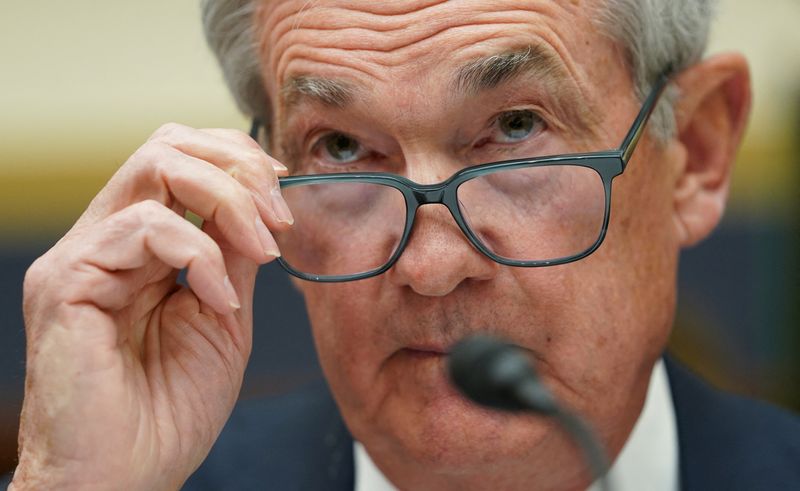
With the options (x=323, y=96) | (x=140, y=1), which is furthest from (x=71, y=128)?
(x=323, y=96)

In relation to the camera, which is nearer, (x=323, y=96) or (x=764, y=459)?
(x=323, y=96)

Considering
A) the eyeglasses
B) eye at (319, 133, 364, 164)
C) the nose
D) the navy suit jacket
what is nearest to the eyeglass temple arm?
the eyeglasses

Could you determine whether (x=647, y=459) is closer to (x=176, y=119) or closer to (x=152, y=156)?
(x=152, y=156)

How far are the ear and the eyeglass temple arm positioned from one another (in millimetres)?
130

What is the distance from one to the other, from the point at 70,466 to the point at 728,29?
3230 mm

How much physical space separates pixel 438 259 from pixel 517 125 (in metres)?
0.28

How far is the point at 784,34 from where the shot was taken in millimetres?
4039

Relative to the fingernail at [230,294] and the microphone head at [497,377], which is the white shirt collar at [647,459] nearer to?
the fingernail at [230,294]

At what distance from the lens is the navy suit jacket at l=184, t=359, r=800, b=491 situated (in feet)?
6.88

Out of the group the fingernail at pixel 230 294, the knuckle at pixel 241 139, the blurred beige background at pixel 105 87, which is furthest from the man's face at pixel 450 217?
the blurred beige background at pixel 105 87

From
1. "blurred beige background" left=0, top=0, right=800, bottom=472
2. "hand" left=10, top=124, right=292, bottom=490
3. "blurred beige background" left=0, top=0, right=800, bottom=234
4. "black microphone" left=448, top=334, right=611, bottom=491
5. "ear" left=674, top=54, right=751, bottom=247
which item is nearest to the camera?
"black microphone" left=448, top=334, right=611, bottom=491

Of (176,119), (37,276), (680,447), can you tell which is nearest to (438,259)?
(37,276)

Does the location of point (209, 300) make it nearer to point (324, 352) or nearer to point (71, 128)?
point (324, 352)

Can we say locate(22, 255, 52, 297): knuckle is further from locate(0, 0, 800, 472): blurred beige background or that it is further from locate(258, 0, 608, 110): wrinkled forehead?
locate(0, 0, 800, 472): blurred beige background
